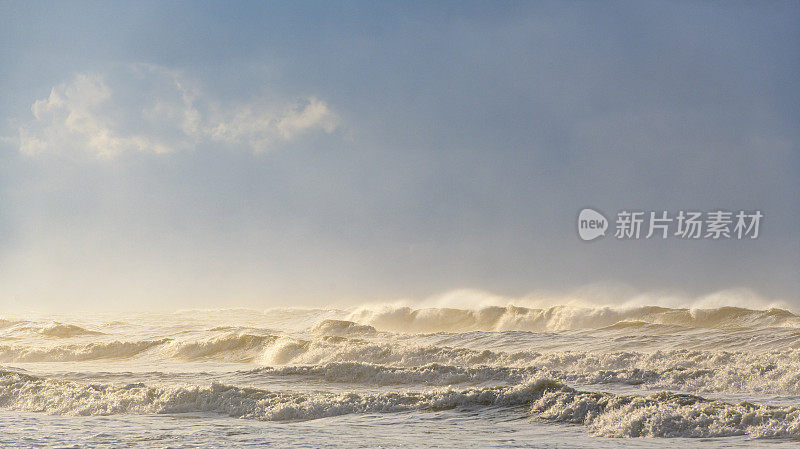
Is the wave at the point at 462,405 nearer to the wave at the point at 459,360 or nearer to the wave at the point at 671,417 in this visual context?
the wave at the point at 671,417

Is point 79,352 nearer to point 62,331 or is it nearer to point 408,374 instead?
point 62,331

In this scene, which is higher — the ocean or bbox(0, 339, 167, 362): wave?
bbox(0, 339, 167, 362): wave

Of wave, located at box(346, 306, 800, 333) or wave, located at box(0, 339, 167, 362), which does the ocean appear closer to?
wave, located at box(0, 339, 167, 362)

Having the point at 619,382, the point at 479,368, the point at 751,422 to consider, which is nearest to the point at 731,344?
the point at 619,382

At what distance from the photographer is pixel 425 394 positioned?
42.7ft

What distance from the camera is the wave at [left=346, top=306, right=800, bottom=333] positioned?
3556 cm

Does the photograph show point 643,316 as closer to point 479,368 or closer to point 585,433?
point 479,368

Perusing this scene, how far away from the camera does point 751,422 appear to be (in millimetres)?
10031

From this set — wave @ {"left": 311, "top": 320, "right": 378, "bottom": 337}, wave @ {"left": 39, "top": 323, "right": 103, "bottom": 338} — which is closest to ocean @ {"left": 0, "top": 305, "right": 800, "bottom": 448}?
wave @ {"left": 311, "top": 320, "right": 378, "bottom": 337}

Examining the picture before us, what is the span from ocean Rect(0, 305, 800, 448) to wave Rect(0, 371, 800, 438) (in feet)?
0.10

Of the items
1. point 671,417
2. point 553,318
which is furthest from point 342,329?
point 671,417

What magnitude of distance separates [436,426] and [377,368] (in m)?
7.08

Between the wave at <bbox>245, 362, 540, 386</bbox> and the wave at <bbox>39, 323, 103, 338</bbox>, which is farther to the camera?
the wave at <bbox>39, 323, 103, 338</bbox>

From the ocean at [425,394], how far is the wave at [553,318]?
26.6 feet
